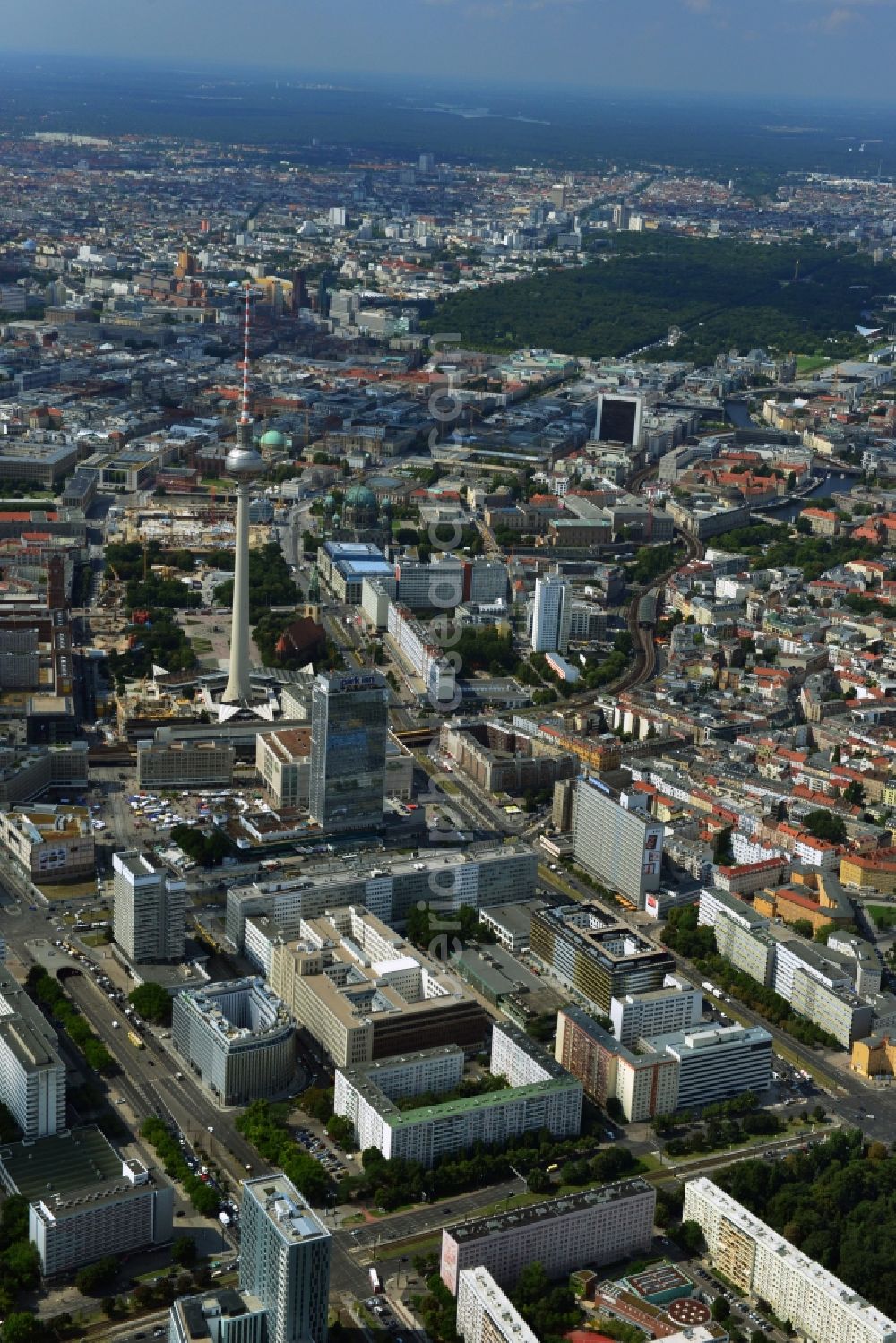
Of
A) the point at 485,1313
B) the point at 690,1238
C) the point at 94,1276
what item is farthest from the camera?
the point at 690,1238

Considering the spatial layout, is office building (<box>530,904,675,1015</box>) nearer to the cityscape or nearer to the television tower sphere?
the cityscape

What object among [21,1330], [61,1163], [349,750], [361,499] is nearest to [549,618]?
[361,499]

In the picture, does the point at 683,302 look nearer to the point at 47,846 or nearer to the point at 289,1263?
the point at 47,846

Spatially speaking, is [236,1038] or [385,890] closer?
[236,1038]

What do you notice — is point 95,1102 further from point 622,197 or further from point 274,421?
point 622,197

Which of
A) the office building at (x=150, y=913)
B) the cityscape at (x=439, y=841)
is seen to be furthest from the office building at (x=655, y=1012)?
the office building at (x=150, y=913)

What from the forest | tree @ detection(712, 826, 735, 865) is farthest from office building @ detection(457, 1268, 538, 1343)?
the forest

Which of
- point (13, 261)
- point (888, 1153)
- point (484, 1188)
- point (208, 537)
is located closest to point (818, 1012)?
point (888, 1153)

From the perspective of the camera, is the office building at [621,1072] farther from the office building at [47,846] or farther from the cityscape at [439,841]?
the office building at [47,846]
